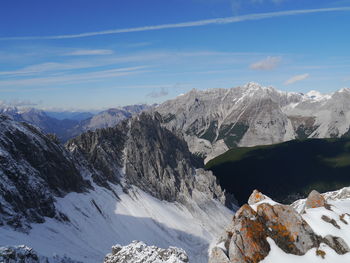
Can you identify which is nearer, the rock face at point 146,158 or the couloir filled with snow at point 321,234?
the couloir filled with snow at point 321,234

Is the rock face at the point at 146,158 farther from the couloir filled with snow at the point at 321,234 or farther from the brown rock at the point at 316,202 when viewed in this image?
the couloir filled with snow at the point at 321,234

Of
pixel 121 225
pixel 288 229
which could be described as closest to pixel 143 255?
pixel 288 229

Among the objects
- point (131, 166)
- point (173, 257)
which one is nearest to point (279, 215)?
point (173, 257)

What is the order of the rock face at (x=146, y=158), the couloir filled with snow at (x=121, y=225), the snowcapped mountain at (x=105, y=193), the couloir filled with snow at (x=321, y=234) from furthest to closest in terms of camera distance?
the rock face at (x=146, y=158), the snowcapped mountain at (x=105, y=193), the couloir filled with snow at (x=121, y=225), the couloir filled with snow at (x=321, y=234)

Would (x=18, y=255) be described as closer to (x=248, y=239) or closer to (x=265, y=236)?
(x=248, y=239)

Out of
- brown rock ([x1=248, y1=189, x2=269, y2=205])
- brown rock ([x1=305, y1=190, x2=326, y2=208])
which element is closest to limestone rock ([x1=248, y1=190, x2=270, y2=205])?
brown rock ([x1=248, y1=189, x2=269, y2=205])

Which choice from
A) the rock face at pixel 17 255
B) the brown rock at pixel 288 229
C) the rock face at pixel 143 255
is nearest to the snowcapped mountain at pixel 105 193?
the rock face at pixel 17 255

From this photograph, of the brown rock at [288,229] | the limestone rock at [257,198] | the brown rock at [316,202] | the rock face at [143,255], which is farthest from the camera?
the rock face at [143,255]

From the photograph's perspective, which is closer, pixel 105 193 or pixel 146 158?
pixel 105 193
